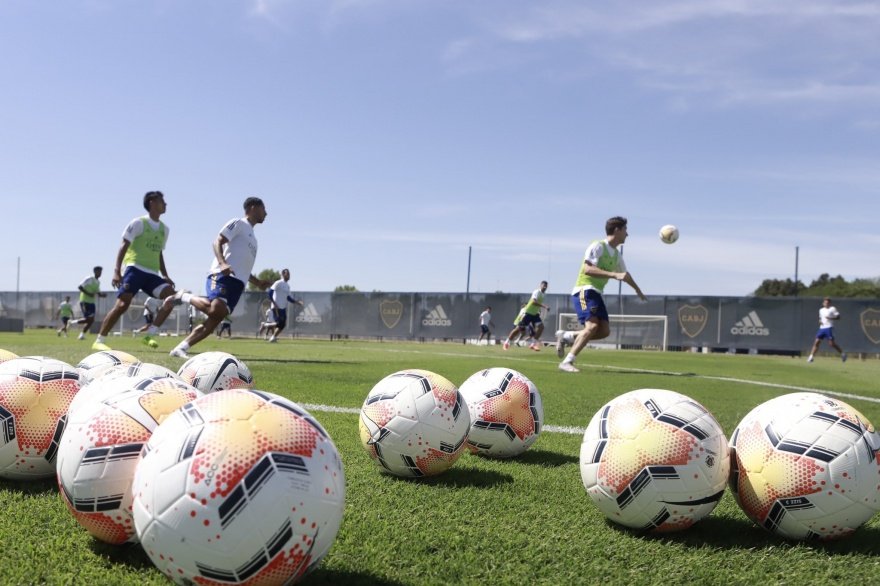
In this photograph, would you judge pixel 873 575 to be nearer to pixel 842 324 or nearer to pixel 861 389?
pixel 861 389

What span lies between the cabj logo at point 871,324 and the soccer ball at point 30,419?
3711 centimetres

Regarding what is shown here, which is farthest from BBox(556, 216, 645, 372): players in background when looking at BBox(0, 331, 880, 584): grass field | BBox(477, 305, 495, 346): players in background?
BBox(477, 305, 495, 346): players in background

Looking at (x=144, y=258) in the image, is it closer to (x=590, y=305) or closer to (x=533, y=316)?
(x=590, y=305)

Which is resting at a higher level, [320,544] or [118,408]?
[118,408]

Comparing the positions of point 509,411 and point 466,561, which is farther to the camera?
point 509,411

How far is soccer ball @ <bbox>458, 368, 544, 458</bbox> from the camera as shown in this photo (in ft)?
16.1

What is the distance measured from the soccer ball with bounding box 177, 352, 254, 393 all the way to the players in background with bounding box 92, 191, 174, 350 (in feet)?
20.9

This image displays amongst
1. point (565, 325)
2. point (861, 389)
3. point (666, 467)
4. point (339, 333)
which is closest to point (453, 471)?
point (666, 467)

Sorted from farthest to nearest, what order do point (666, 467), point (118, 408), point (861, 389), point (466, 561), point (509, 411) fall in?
point (861, 389) → point (509, 411) → point (666, 467) → point (118, 408) → point (466, 561)

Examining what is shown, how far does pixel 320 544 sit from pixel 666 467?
5.52ft

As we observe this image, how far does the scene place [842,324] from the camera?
3362cm

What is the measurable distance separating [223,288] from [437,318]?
1177 inches

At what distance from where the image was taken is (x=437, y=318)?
40.9m

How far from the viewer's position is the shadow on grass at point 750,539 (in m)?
3.13
